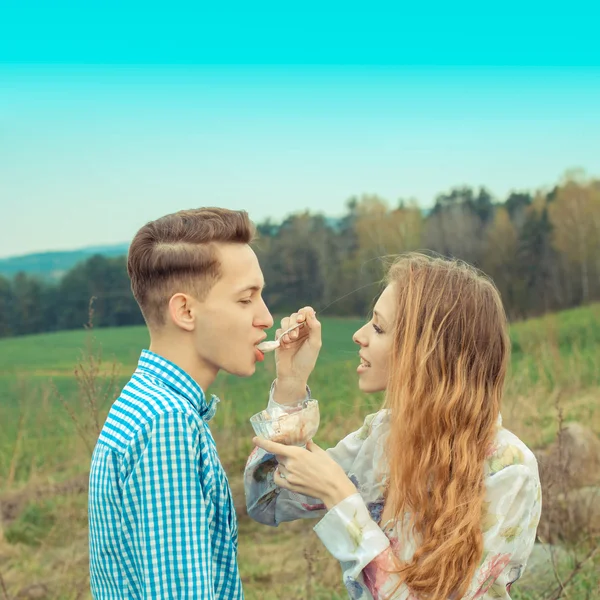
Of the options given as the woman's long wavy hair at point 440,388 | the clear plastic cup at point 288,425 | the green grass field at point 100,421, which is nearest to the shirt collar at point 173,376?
the clear plastic cup at point 288,425

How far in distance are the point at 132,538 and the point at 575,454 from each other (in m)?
5.27

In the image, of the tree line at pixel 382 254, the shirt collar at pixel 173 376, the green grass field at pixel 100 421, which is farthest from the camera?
the tree line at pixel 382 254

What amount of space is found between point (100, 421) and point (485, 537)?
3196 millimetres

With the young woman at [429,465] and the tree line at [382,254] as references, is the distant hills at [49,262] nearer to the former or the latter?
the tree line at [382,254]

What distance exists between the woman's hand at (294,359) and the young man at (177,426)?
0.43 m

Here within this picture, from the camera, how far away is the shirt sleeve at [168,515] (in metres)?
2.03

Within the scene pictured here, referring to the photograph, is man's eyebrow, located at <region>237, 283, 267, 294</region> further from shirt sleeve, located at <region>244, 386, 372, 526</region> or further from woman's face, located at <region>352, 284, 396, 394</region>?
shirt sleeve, located at <region>244, 386, 372, 526</region>

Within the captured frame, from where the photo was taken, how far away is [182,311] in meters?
2.43

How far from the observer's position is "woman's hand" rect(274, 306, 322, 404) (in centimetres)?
300

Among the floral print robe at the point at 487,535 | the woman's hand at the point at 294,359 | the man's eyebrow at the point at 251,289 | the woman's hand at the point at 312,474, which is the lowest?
the floral print robe at the point at 487,535

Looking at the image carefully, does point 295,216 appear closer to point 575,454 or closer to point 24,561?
point 575,454

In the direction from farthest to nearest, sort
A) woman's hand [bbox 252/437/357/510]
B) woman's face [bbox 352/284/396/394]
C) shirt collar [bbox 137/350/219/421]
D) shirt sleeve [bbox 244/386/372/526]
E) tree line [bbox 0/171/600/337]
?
1. tree line [bbox 0/171/600/337]
2. shirt sleeve [bbox 244/386/372/526]
3. woman's face [bbox 352/284/396/394]
4. woman's hand [bbox 252/437/357/510]
5. shirt collar [bbox 137/350/219/421]

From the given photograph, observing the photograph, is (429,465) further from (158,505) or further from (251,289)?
(158,505)

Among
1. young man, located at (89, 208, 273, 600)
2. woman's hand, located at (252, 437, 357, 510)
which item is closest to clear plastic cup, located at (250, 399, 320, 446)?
woman's hand, located at (252, 437, 357, 510)
